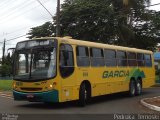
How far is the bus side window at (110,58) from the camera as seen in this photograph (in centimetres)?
2151

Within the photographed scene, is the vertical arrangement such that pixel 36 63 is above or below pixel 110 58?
below

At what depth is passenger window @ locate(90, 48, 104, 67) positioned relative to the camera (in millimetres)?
19962

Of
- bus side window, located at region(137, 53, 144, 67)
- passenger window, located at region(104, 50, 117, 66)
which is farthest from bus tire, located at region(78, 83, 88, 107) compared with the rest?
bus side window, located at region(137, 53, 144, 67)

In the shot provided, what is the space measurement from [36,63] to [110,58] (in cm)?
531

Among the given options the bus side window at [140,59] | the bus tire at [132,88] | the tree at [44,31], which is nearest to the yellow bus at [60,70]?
the bus tire at [132,88]

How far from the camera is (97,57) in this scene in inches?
805

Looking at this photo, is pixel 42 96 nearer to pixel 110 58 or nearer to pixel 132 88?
pixel 110 58

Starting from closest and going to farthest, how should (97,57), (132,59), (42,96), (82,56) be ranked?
(42,96) → (82,56) → (97,57) → (132,59)

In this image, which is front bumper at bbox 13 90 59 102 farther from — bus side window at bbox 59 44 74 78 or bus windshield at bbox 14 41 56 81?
bus side window at bbox 59 44 74 78

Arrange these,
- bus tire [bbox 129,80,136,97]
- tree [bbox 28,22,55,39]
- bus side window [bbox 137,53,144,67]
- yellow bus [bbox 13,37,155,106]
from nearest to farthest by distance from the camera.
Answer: yellow bus [bbox 13,37,155,106] < bus tire [bbox 129,80,136,97] < bus side window [bbox 137,53,144,67] < tree [bbox 28,22,55,39]

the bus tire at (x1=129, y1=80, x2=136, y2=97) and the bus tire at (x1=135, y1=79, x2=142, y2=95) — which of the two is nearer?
the bus tire at (x1=129, y1=80, x2=136, y2=97)

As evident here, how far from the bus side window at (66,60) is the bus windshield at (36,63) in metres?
0.34

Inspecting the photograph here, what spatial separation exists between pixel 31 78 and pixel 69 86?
157 centimetres

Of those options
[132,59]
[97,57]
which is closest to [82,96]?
[97,57]
